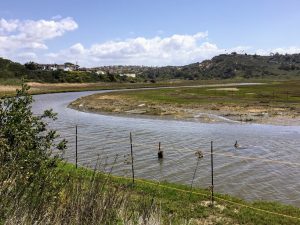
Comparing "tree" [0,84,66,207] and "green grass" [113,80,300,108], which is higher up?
"tree" [0,84,66,207]

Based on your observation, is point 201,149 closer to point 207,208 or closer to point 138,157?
point 138,157

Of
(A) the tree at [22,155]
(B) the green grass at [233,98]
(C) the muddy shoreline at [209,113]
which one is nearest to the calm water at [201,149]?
(A) the tree at [22,155]

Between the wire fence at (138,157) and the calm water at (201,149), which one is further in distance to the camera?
the calm water at (201,149)

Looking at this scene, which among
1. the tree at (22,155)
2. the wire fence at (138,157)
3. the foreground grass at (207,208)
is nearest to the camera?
the tree at (22,155)

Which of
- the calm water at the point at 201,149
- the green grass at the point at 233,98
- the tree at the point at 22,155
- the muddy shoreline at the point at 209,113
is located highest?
the tree at the point at 22,155

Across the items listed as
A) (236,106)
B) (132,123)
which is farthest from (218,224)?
(236,106)

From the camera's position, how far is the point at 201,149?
28234 millimetres

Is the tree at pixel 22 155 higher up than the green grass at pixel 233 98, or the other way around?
the tree at pixel 22 155

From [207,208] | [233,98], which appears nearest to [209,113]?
[233,98]

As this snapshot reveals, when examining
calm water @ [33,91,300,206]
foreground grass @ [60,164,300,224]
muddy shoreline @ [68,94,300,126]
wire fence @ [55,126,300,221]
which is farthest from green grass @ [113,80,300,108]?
foreground grass @ [60,164,300,224]

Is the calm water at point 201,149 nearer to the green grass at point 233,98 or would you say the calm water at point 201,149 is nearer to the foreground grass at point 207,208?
the foreground grass at point 207,208

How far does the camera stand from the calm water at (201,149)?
19750 mm

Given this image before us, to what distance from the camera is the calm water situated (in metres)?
19.8

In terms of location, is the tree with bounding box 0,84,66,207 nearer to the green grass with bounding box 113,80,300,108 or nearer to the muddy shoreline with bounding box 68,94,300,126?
the muddy shoreline with bounding box 68,94,300,126
